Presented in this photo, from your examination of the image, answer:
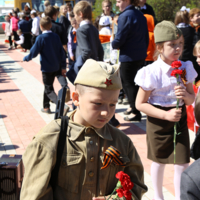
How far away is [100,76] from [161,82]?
142 centimetres

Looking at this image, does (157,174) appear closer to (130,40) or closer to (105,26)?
(130,40)

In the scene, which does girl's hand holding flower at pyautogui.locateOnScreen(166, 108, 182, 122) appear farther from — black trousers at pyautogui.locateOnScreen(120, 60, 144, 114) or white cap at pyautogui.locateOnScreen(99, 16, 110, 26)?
white cap at pyautogui.locateOnScreen(99, 16, 110, 26)

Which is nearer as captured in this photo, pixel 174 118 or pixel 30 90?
pixel 174 118

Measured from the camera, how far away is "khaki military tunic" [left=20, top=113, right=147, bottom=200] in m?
1.64

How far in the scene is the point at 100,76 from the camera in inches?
66.1

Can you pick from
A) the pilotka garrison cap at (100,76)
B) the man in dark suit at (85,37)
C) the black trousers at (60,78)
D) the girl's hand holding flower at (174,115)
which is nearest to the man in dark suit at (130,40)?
the man in dark suit at (85,37)

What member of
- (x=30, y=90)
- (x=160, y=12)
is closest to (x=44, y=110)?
(x=30, y=90)

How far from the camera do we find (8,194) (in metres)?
2.98

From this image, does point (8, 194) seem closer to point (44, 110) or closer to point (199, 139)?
point (199, 139)

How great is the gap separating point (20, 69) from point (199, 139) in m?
10.2

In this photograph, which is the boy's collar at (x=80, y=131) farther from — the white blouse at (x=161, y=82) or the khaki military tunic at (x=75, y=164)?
the white blouse at (x=161, y=82)

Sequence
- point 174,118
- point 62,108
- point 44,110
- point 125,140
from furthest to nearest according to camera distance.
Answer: point 44,110, point 174,118, point 62,108, point 125,140

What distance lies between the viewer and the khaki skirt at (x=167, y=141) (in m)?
2.96

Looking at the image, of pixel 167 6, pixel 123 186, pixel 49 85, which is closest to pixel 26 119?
pixel 49 85
